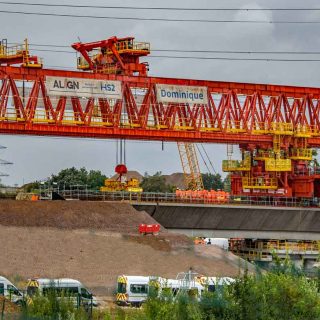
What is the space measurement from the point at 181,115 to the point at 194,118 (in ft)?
4.85

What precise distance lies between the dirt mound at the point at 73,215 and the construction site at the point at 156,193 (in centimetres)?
10

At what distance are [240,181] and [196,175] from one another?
4908 cm

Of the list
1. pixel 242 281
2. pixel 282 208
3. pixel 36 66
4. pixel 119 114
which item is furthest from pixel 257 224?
pixel 242 281

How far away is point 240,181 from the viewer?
4134 inches

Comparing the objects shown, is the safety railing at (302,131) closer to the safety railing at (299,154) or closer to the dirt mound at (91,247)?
the safety railing at (299,154)

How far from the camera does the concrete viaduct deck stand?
87.4 m

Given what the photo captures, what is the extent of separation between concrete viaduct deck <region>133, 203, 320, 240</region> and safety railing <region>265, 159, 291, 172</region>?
5831 millimetres

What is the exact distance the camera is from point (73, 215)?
79000 millimetres

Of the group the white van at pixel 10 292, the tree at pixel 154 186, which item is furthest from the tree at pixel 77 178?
the white van at pixel 10 292

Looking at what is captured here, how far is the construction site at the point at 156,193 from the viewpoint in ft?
236

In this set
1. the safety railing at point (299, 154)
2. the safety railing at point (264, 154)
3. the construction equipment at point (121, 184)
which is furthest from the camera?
the safety railing at point (299, 154)

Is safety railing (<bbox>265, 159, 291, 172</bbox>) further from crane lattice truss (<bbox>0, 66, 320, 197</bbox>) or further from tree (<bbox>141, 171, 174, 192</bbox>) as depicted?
tree (<bbox>141, 171, 174, 192</bbox>)

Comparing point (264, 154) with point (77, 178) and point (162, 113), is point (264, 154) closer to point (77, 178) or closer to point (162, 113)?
point (162, 113)

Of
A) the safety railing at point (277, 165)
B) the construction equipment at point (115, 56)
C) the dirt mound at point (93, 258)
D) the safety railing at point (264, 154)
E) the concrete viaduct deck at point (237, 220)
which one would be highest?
the construction equipment at point (115, 56)
